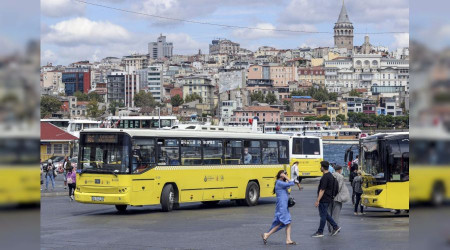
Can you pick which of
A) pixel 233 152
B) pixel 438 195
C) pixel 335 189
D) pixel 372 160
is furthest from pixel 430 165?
pixel 233 152

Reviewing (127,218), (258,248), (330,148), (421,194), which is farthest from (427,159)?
(330,148)

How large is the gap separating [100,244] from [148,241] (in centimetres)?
97

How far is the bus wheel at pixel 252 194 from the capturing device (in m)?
24.0

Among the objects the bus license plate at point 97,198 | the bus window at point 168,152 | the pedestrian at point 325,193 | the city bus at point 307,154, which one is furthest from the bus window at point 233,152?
the city bus at point 307,154

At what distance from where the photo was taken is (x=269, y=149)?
82.1 feet

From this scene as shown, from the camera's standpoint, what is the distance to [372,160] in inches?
773

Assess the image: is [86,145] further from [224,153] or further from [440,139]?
[440,139]

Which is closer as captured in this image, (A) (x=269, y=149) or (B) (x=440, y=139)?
(B) (x=440, y=139)

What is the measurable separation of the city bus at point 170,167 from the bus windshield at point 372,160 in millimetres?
4103

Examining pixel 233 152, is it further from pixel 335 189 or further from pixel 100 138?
pixel 335 189

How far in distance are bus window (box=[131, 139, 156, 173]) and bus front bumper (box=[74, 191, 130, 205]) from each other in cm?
72

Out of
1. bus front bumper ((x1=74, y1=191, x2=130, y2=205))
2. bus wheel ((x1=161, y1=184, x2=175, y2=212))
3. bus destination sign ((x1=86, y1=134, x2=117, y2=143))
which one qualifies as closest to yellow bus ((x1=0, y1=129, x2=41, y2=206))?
bus front bumper ((x1=74, y1=191, x2=130, y2=205))

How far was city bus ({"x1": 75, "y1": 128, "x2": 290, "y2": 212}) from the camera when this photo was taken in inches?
786

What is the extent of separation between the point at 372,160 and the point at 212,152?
5.00 meters
